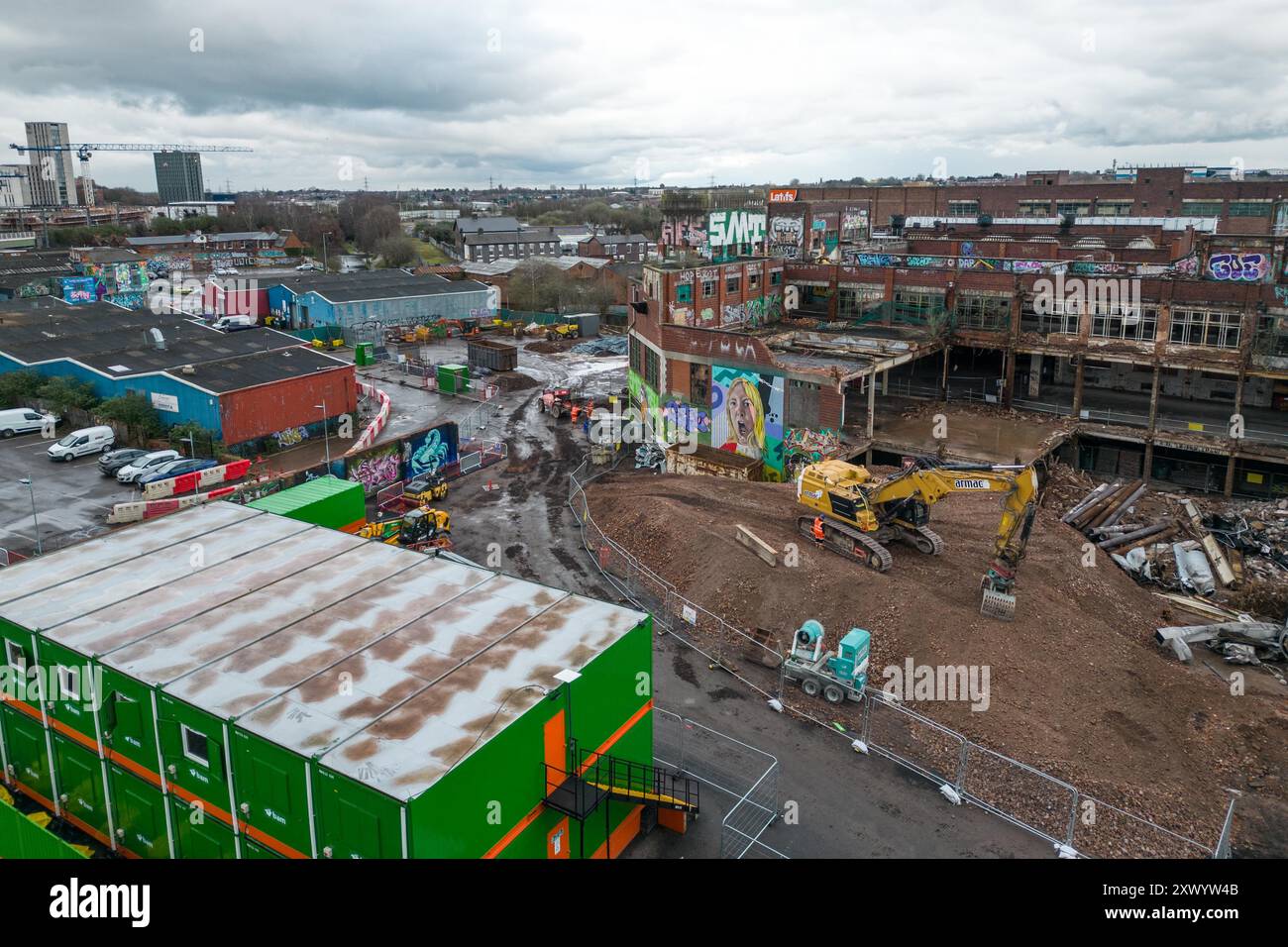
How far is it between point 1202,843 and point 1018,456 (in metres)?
24.0

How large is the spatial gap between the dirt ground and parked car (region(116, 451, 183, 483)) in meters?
20.4

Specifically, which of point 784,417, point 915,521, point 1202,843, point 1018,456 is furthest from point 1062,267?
point 1202,843

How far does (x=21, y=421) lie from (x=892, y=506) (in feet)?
144

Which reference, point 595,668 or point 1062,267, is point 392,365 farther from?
point 595,668

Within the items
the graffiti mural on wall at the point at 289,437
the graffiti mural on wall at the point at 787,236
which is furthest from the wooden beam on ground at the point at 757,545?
the graffiti mural on wall at the point at 787,236

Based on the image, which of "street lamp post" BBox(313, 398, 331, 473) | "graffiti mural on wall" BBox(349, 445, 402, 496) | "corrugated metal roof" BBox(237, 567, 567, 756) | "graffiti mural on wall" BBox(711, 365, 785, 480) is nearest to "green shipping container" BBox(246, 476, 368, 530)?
"corrugated metal roof" BBox(237, 567, 567, 756)

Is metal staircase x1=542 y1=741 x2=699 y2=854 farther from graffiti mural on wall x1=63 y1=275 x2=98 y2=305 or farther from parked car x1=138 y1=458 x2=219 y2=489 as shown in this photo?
graffiti mural on wall x1=63 y1=275 x2=98 y2=305

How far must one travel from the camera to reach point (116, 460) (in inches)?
1606

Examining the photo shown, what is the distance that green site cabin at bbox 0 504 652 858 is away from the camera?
45.9 ft

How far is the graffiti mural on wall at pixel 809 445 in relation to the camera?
41.0 meters

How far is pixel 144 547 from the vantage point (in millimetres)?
22234


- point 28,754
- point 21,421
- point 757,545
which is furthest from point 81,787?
point 21,421

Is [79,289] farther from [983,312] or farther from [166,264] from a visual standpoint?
[983,312]

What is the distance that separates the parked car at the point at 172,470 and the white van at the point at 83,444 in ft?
21.6
